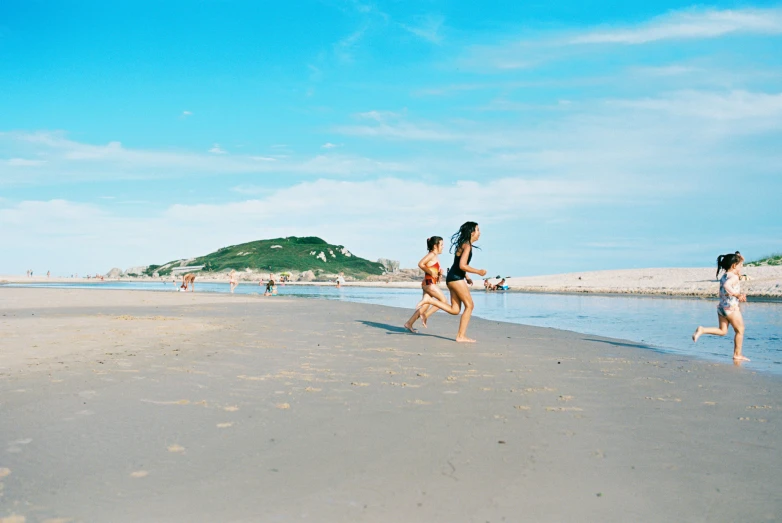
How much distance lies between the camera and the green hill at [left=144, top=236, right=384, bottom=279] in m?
159

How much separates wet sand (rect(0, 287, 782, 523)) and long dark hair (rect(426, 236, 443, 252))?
4.62 metres

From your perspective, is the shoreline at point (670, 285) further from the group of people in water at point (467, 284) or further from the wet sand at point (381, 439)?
the wet sand at point (381, 439)

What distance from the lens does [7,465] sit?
4.10 metres

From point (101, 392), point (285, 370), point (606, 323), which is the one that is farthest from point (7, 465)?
point (606, 323)

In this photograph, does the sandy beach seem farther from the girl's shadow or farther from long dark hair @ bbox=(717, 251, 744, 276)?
the girl's shadow

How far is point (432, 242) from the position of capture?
13.8 metres

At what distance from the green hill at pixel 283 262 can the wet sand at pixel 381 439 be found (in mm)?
138886

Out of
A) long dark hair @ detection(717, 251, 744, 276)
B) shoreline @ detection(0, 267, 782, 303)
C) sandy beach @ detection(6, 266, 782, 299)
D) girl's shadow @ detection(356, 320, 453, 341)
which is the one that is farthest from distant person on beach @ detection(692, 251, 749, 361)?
sandy beach @ detection(6, 266, 782, 299)

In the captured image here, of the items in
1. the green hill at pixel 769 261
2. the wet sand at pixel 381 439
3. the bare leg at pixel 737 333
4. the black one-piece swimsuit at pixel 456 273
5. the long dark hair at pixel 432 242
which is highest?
the green hill at pixel 769 261

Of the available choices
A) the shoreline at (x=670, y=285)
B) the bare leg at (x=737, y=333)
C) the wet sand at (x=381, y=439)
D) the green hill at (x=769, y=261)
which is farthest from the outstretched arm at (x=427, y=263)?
the green hill at (x=769, y=261)

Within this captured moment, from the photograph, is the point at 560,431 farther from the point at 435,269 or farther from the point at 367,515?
the point at 435,269

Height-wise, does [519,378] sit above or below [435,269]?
below

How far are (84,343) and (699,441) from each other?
412 inches

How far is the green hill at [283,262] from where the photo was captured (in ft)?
521
